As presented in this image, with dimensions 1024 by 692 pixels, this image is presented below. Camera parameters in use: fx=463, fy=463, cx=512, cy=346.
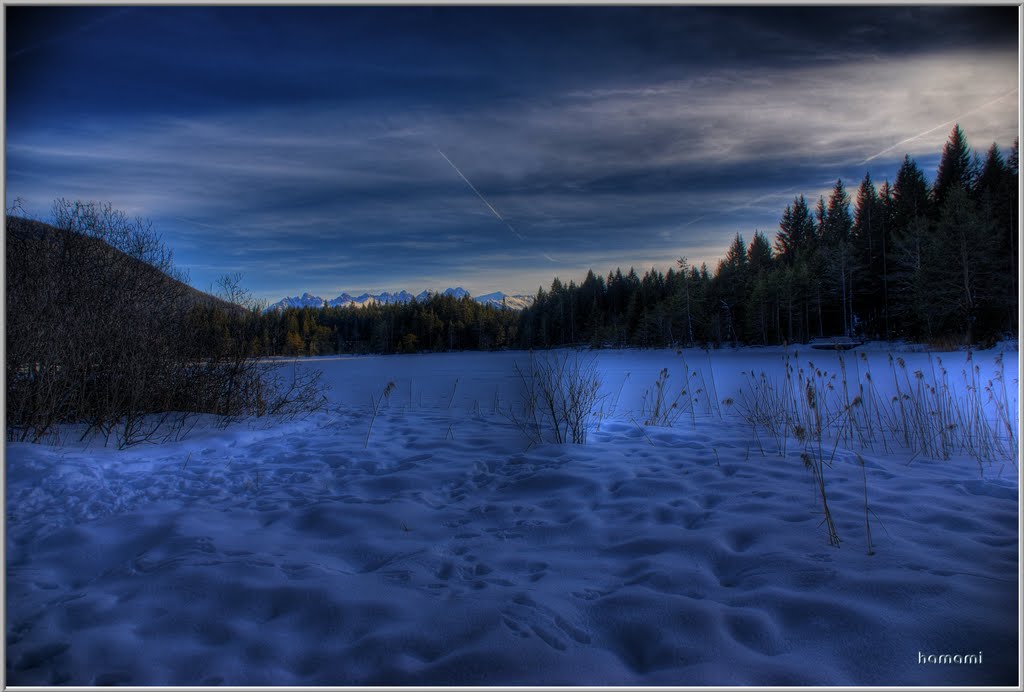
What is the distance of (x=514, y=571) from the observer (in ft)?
8.14

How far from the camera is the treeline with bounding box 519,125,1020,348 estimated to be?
9.81 feet

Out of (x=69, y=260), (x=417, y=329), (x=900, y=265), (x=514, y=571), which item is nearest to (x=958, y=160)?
(x=514, y=571)

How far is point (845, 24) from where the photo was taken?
2.51 metres

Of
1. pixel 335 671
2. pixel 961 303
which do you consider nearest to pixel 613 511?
pixel 335 671

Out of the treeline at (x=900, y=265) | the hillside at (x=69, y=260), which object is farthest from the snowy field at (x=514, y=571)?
the hillside at (x=69, y=260)

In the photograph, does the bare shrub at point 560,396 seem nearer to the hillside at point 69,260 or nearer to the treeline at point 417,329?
the treeline at point 417,329

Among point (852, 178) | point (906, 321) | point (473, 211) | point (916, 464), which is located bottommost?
point (916, 464)

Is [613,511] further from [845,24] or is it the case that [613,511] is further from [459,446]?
[845,24]

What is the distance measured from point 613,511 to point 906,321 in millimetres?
11469
